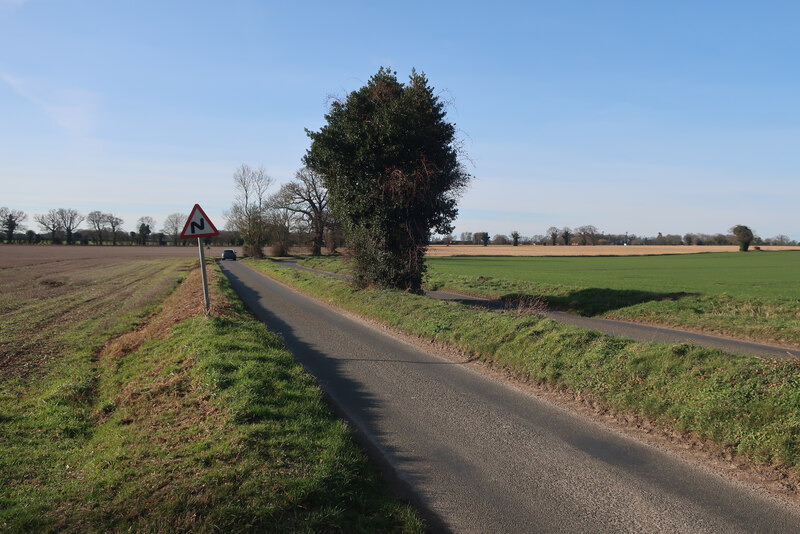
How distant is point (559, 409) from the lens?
6602mm

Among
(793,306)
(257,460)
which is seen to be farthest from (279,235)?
(257,460)

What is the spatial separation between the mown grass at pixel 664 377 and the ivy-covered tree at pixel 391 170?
25.5 feet

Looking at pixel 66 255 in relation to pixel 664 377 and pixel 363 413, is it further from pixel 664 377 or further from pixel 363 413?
pixel 664 377

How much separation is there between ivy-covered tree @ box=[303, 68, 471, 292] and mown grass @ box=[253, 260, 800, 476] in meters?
7.78

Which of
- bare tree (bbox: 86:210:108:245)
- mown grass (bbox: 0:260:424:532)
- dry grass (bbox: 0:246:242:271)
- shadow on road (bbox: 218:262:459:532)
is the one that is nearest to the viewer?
mown grass (bbox: 0:260:424:532)

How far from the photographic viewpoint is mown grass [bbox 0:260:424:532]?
3.61m

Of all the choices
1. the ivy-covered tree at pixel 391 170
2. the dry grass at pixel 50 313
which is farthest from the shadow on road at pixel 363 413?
the ivy-covered tree at pixel 391 170

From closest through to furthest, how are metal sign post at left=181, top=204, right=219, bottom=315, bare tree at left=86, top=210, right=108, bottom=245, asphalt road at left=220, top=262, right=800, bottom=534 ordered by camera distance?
asphalt road at left=220, top=262, right=800, bottom=534
metal sign post at left=181, top=204, right=219, bottom=315
bare tree at left=86, top=210, right=108, bottom=245

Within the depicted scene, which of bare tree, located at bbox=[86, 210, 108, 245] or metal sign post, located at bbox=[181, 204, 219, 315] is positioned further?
bare tree, located at bbox=[86, 210, 108, 245]

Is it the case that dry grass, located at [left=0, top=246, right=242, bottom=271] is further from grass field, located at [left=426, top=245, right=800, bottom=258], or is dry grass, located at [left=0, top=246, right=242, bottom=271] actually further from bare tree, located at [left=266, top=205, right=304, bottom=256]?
grass field, located at [left=426, top=245, right=800, bottom=258]

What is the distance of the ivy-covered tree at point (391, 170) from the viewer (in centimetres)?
1725

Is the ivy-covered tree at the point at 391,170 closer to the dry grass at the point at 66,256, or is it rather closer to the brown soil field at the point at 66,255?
the dry grass at the point at 66,256

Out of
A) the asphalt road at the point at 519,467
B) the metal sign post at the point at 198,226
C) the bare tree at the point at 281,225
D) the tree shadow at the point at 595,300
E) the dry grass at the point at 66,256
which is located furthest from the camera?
the bare tree at the point at 281,225

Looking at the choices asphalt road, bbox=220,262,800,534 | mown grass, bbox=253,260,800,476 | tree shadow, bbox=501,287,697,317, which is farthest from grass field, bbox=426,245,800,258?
asphalt road, bbox=220,262,800,534
